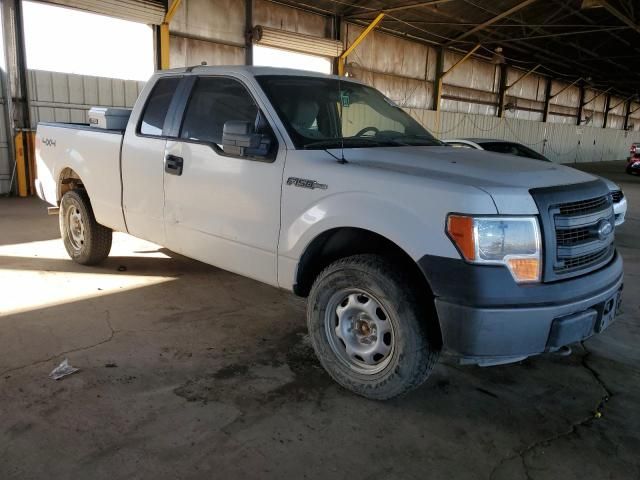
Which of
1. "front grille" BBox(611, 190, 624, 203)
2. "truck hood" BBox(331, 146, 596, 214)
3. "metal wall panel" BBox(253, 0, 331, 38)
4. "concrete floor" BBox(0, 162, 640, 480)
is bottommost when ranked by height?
"concrete floor" BBox(0, 162, 640, 480)

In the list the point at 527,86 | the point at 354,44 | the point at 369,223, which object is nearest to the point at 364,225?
the point at 369,223

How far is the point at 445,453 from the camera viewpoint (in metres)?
2.58

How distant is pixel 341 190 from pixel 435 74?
18115 mm

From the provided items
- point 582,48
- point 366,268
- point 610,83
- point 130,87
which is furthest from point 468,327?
point 610,83

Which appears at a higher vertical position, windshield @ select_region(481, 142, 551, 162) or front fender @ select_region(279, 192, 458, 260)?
windshield @ select_region(481, 142, 551, 162)

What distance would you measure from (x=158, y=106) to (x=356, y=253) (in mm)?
2293

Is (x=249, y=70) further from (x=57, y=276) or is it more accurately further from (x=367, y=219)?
(x=57, y=276)

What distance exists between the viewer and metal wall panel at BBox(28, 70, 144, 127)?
407 inches

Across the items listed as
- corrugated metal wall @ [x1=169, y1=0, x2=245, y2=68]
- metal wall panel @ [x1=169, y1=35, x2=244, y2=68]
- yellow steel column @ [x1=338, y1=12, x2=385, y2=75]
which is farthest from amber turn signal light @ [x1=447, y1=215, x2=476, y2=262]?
yellow steel column @ [x1=338, y1=12, x2=385, y2=75]

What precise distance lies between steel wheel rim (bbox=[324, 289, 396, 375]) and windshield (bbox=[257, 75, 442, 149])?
3.34ft

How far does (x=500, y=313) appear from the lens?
8.17 feet

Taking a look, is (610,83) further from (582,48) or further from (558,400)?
(558,400)

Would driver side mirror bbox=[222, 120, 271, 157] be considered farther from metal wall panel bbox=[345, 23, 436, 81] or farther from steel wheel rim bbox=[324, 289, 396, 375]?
metal wall panel bbox=[345, 23, 436, 81]

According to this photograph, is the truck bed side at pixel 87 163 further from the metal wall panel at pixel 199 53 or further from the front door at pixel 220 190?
the metal wall panel at pixel 199 53
